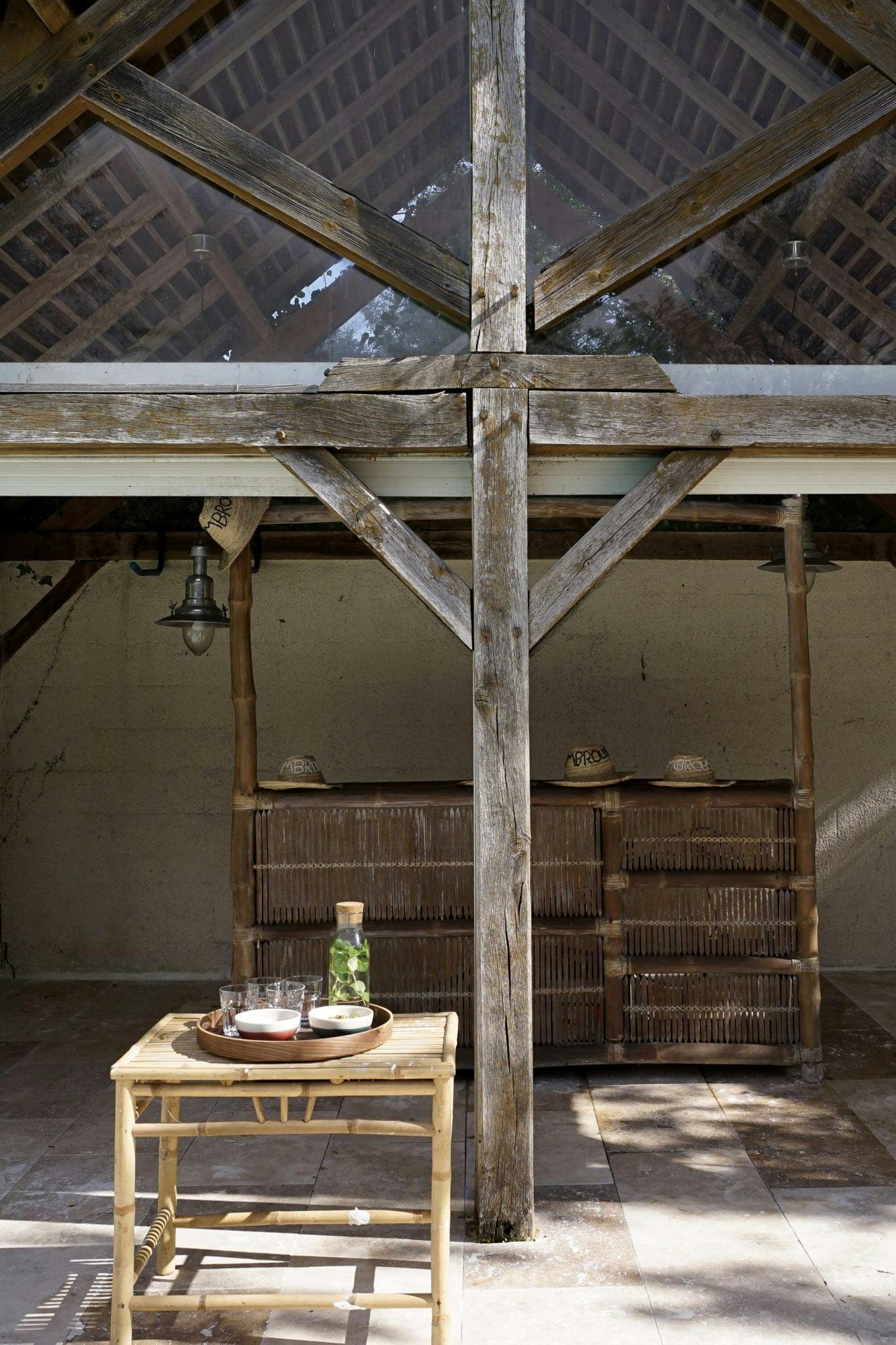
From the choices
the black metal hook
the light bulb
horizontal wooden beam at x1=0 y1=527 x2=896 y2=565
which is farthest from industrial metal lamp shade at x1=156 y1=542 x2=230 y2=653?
the black metal hook

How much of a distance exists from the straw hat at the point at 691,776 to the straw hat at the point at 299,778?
4.82 ft

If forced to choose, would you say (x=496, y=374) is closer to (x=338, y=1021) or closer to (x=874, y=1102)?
(x=338, y=1021)

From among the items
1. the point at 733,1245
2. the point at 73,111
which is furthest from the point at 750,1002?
the point at 73,111

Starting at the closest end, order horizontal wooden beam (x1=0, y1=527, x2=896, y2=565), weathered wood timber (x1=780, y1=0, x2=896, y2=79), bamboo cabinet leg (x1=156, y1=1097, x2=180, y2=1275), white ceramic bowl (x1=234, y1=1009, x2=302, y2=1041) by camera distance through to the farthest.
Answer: white ceramic bowl (x1=234, y1=1009, x2=302, y2=1041), bamboo cabinet leg (x1=156, y1=1097, x2=180, y2=1275), weathered wood timber (x1=780, y1=0, x2=896, y2=79), horizontal wooden beam (x1=0, y1=527, x2=896, y2=565)

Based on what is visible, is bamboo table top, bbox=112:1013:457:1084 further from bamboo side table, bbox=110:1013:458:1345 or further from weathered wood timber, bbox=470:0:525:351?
weathered wood timber, bbox=470:0:525:351

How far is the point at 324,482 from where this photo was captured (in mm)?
3535

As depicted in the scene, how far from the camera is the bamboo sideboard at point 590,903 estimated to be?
4.86 metres

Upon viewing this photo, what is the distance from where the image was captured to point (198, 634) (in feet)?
17.5

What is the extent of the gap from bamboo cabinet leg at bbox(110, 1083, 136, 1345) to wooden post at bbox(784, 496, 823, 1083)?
3019 millimetres

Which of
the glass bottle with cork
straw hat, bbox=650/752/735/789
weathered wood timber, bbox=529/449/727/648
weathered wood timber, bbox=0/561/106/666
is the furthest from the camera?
weathered wood timber, bbox=0/561/106/666

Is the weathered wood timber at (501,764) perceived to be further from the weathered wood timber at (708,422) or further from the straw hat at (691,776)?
the straw hat at (691,776)

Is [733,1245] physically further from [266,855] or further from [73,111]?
[73,111]

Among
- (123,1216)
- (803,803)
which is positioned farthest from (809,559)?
(123,1216)

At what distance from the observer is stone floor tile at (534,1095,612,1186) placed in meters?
3.80
